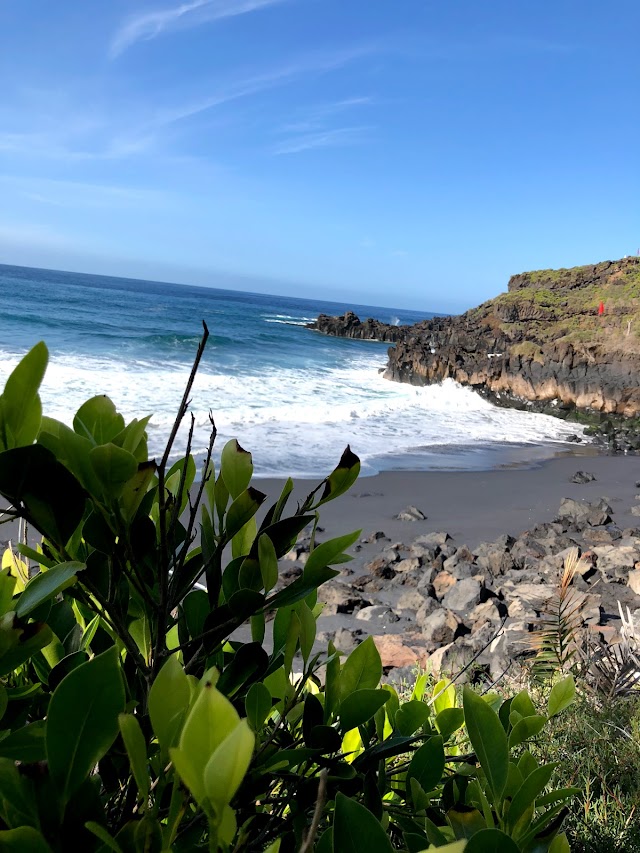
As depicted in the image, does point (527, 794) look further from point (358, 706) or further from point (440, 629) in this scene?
point (440, 629)

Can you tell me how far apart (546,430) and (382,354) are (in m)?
22.5

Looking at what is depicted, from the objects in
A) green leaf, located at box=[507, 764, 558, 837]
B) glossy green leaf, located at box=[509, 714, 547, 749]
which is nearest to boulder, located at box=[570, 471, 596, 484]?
glossy green leaf, located at box=[509, 714, 547, 749]

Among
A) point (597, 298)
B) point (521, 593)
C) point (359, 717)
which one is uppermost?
point (597, 298)

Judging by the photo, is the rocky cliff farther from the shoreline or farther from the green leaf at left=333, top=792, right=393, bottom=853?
the green leaf at left=333, top=792, right=393, bottom=853

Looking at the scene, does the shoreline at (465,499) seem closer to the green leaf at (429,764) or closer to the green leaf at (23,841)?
the green leaf at (429,764)

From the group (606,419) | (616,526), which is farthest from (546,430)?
(616,526)

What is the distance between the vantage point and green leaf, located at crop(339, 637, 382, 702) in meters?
0.68

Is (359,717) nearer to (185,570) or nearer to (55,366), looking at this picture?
(185,570)

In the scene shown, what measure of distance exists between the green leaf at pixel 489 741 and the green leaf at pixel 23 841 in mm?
352

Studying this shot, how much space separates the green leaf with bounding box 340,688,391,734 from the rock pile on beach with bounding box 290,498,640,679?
2827 millimetres

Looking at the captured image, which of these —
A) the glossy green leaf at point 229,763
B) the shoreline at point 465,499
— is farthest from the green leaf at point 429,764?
the shoreline at point 465,499

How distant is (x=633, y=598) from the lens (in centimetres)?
513

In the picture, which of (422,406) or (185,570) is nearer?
(185,570)

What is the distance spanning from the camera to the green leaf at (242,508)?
23.4 inches
